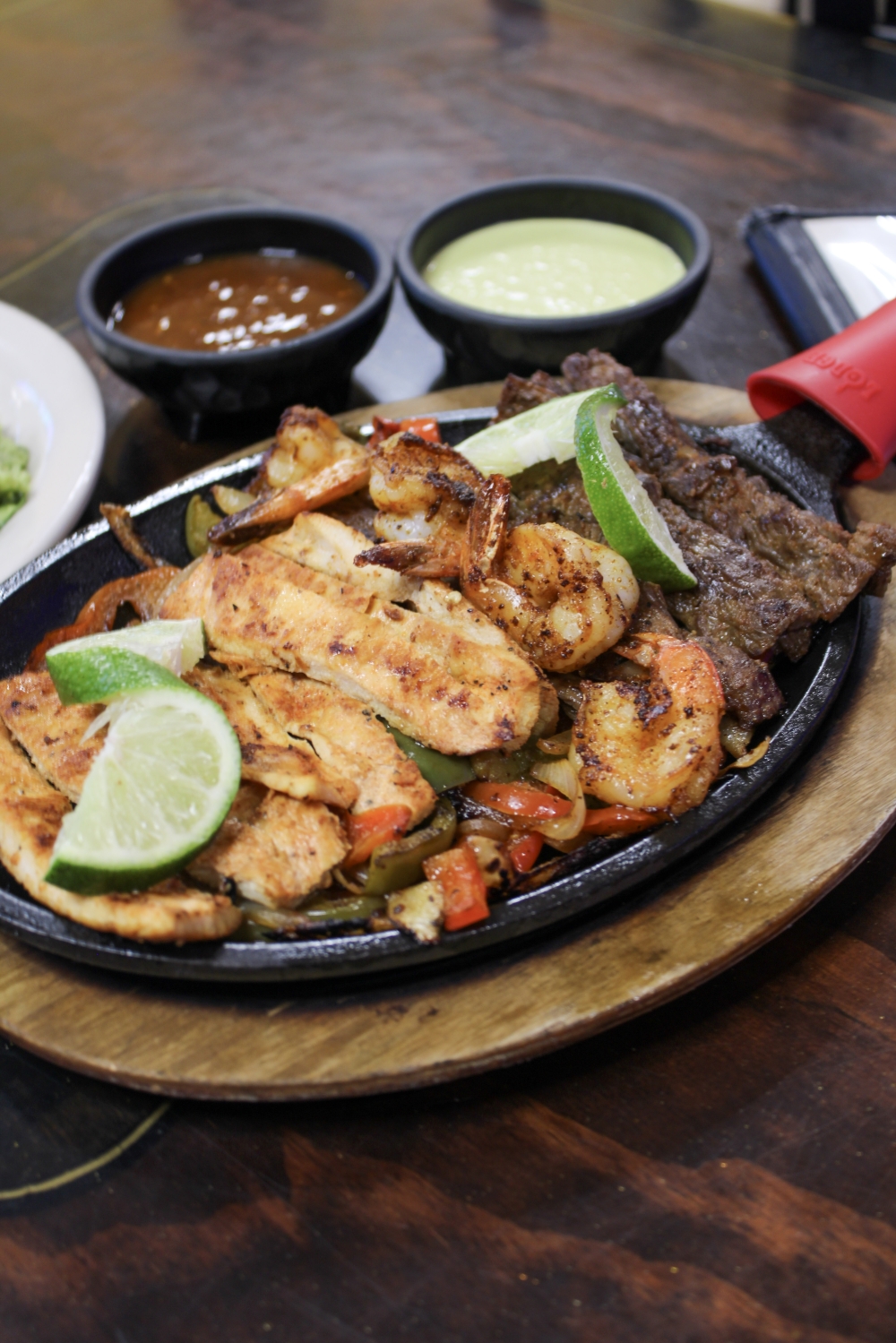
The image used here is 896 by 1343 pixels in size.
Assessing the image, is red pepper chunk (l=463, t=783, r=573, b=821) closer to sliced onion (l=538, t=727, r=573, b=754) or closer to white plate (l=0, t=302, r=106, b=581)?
sliced onion (l=538, t=727, r=573, b=754)

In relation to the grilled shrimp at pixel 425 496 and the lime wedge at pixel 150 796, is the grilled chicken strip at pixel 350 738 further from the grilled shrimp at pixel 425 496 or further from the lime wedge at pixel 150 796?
the grilled shrimp at pixel 425 496

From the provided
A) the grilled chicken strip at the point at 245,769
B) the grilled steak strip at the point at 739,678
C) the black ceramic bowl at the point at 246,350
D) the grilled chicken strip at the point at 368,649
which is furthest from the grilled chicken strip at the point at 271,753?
the black ceramic bowl at the point at 246,350

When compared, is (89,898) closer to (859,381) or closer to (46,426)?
(46,426)

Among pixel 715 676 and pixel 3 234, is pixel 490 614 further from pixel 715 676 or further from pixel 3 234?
pixel 3 234

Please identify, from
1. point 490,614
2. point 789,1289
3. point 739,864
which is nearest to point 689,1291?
point 789,1289

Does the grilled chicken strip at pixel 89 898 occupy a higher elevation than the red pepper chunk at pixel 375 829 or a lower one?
lower

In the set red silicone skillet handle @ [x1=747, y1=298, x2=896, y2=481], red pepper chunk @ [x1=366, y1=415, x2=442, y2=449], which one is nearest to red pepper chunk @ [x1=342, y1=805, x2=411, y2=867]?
red pepper chunk @ [x1=366, y1=415, x2=442, y2=449]
